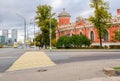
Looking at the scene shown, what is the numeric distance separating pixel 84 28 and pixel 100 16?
29.0 meters

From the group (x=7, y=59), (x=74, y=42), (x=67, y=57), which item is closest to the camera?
(x=7, y=59)

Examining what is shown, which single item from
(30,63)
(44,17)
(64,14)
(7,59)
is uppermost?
(64,14)

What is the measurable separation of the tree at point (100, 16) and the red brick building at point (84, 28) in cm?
1172

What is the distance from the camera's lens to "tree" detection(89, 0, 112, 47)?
73062 mm

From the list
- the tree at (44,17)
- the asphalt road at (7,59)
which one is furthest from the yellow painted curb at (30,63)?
the tree at (44,17)

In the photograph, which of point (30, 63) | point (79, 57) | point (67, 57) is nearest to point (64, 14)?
point (67, 57)

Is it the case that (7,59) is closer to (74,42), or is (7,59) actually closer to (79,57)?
(79,57)

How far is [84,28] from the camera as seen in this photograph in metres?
102

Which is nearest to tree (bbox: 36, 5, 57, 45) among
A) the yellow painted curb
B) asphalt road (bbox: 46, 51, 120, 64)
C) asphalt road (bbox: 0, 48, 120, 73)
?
asphalt road (bbox: 0, 48, 120, 73)

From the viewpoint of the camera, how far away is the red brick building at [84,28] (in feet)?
288

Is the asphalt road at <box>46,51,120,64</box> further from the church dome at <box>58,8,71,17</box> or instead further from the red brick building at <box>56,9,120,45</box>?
the church dome at <box>58,8,71,17</box>

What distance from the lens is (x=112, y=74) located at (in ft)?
48.8

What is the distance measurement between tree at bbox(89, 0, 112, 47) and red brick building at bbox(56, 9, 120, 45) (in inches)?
461

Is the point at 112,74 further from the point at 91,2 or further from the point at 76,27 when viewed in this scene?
the point at 76,27
